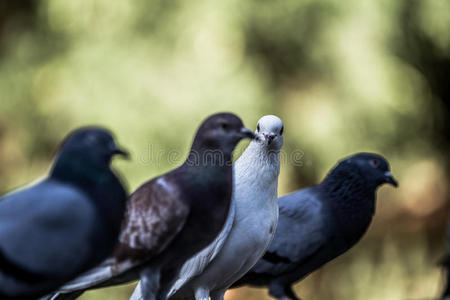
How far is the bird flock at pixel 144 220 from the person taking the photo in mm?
1433

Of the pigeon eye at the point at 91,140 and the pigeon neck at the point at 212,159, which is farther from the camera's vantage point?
the pigeon neck at the point at 212,159

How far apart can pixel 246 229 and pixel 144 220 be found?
1.85 ft

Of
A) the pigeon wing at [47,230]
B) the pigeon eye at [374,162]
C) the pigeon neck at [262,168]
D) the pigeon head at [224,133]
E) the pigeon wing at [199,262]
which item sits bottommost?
the pigeon wing at [199,262]

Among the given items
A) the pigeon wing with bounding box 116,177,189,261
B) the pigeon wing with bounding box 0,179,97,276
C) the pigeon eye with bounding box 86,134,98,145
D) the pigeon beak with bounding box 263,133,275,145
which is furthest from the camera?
the pigeon beak with bounding box 263,133,275,145

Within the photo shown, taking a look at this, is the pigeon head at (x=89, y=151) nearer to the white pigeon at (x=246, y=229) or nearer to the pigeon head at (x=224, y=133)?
the pigeon head at (x=224, y=133)

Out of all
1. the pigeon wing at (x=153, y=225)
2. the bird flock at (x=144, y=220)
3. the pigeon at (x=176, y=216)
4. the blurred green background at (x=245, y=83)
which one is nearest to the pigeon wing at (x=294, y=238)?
the bird flock at (x=144, y=220)

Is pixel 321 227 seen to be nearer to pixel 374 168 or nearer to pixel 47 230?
pixel 374 168

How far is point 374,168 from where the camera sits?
2631mm

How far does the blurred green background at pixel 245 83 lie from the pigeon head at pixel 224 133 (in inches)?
106

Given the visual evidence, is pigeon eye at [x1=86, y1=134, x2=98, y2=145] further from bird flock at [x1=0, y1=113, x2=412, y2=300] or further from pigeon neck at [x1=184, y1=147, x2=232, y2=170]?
pigeon neck at [x1=184, y1=147, x2=232, y2=170]

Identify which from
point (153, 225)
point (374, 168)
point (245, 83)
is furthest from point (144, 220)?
point (245, 83)

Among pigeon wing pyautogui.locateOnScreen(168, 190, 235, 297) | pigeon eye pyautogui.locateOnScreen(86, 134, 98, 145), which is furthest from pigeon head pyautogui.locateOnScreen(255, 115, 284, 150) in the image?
pigeon eye pyautogui.locateOnScreen(86, 134, 98, 145)

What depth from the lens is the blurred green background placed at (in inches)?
180

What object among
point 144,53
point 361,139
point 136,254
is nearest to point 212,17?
point 144,53
